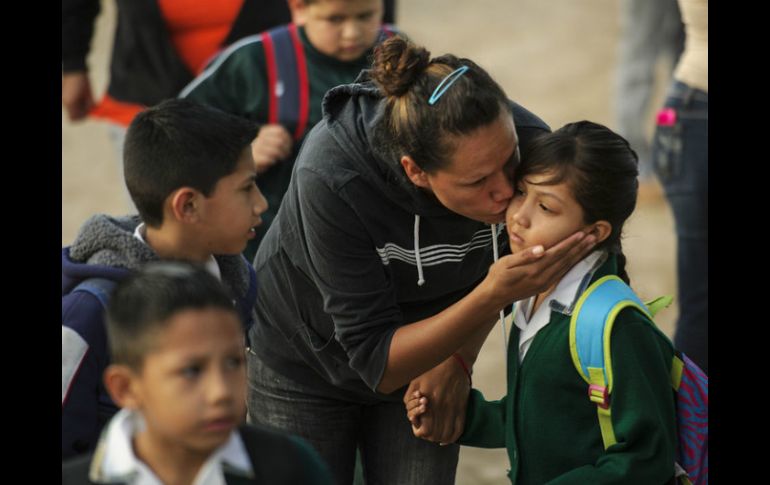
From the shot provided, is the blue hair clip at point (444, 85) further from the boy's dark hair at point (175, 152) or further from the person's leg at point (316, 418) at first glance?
the person's leg at point (316, 418)

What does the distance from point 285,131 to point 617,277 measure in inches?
61.3

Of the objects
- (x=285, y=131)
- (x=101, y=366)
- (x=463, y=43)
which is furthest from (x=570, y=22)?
(x=101, y=366)

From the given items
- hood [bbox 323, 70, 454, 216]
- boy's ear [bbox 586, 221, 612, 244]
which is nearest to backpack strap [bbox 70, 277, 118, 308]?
hood [bbox 323, 70, 454, 216]

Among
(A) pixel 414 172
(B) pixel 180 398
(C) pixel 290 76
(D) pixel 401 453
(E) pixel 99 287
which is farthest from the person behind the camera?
(C) pixel 290 76

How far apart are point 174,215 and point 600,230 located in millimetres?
912

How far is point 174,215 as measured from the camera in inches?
112

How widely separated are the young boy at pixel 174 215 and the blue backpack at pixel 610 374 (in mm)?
757

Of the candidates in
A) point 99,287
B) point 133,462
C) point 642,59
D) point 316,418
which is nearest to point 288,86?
point 316,418

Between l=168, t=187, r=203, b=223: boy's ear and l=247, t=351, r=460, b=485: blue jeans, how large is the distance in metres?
0.62

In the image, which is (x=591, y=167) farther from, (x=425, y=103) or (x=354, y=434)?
(x=354, y=434)

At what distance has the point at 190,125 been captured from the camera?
2932 millimetres

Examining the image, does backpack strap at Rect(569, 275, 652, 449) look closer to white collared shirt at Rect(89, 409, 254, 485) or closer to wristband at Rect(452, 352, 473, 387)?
wristband at Rect(452, 352, 473, 387)

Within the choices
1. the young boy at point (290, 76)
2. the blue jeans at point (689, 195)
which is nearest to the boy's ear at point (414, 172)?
the young boy at point (290, 76)
